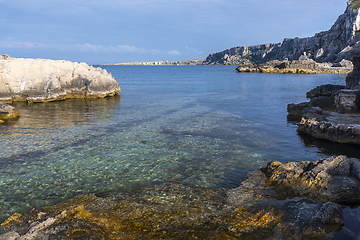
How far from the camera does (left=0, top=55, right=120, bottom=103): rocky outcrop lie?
29922 millimetres

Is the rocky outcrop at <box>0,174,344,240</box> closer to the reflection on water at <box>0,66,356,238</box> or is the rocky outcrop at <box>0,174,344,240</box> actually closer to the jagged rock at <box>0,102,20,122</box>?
the reflection on water at <box>0,66,356,238</box>

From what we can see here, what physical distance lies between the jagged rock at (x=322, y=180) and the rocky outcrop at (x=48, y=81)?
29.6 m

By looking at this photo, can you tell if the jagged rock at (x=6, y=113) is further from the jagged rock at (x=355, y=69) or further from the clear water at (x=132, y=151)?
the jagged rock at (x=355, y=69)

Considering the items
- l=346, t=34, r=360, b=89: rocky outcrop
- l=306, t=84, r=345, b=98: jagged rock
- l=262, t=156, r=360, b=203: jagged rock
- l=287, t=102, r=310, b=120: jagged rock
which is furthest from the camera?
l=306, t=84, r=345, b=98: jagged rock

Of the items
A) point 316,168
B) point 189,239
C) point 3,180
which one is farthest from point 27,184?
point 316,168

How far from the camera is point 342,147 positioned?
13969mm

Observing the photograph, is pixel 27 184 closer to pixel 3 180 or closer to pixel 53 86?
pixel 3 180

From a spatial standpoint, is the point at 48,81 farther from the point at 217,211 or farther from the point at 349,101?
the point at 349,101

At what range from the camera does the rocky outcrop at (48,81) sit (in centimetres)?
2992

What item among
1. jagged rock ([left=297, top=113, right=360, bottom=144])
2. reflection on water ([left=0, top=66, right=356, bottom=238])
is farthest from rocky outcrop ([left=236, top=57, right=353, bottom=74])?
jagged rock ([left=297, top=113, right=360, bottom=144])

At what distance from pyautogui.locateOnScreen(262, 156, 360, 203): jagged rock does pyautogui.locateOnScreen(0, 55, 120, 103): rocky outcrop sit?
29.6 meters

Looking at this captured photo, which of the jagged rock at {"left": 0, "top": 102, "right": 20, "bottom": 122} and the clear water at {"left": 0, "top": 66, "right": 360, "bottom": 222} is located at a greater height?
the jagged rock at {"left": 0, "top": 102, "right": 20, "bottom": 122}

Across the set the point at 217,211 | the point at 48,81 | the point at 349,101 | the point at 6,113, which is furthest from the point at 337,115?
the point at 48,81

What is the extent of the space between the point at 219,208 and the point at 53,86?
30092 millimetres
